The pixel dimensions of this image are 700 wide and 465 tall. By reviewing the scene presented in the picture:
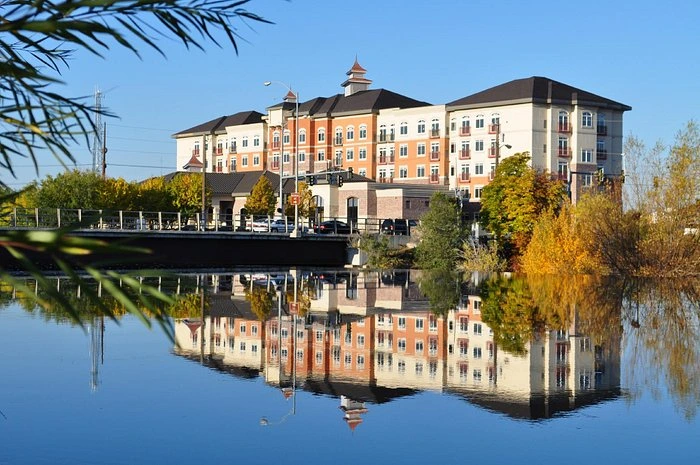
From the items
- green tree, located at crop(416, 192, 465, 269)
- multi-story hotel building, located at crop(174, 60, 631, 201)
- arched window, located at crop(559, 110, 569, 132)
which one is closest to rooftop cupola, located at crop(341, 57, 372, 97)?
multi-story hotel building, located at crop(174, 60, 631, 201)

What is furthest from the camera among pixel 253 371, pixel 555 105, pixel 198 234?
pixel 555 105

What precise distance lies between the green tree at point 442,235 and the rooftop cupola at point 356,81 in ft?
175

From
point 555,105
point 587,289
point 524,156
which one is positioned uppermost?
point 555,105

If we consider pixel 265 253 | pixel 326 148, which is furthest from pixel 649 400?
pixel 326 148

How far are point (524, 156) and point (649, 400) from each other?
46826 mm

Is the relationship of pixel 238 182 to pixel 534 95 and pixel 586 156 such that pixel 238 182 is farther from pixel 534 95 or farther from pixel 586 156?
pixel 586 156

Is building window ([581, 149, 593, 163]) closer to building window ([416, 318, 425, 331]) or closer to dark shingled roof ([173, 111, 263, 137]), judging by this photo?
dark shingled roof ([173, 111, 263, 137])

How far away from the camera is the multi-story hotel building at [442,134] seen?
293 ft

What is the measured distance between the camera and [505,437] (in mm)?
10531

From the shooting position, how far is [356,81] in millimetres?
106250

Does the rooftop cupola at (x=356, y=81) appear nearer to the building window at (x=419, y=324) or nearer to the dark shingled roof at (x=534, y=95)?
the dark shingled roof at (x=534, y=95)

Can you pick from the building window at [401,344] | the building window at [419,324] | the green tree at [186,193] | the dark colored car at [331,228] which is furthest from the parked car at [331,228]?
the building window at [401,344]

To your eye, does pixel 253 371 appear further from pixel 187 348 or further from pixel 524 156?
pixel 524 156

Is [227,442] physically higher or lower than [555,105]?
lower
